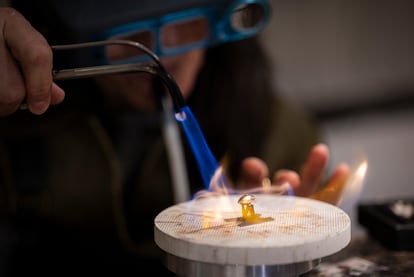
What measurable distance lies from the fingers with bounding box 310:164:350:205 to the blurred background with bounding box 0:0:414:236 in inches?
56.9

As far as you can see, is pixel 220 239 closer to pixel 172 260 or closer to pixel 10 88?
pixel 172 260

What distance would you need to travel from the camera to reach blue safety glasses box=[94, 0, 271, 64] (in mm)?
876

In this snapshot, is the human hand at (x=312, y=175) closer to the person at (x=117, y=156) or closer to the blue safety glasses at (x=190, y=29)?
the person at (x=117, y=156)

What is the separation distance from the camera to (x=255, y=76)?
4.73 feet

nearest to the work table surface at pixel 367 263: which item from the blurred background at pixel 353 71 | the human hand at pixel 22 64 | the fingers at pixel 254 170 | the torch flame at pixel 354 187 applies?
the torch flame at pixel 354 187

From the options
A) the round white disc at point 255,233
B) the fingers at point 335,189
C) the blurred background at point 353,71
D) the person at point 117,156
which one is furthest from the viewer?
the blurred background at point 353,71

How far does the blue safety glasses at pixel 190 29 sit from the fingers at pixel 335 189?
0.31m

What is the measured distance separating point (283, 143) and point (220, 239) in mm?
1017

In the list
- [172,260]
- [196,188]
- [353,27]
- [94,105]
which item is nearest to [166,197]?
[196,188]

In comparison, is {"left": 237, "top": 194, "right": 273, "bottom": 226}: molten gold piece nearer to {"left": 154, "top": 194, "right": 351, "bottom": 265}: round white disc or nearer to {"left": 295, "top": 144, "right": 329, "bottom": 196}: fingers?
{"left": 154, "top": 194, "right": 351, "bottom": 265}: round white disc

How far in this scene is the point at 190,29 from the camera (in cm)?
105

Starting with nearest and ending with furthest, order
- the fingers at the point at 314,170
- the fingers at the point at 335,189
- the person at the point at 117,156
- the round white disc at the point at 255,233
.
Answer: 1. the round white disc at the point at 255,233
2. the fingers at the point at 335,189
3. the fingers at the point at 314,170
4. the person at the point at 117,156

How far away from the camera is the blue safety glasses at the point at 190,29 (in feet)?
2.87

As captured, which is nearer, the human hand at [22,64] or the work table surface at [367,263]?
the human hand at [22,64]
